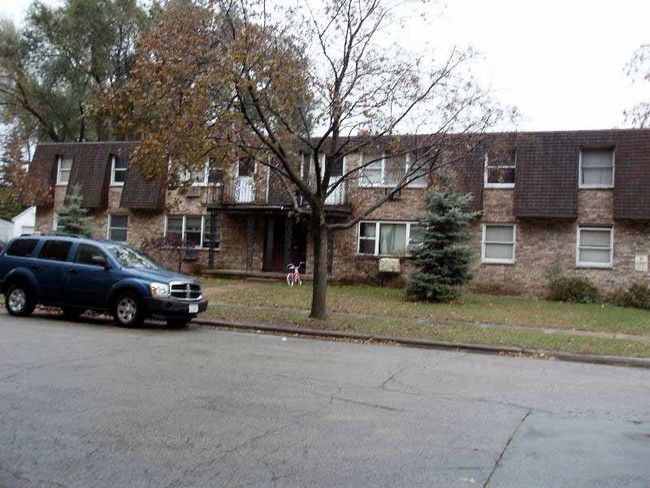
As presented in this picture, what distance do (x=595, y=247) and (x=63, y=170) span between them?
2321 centimetres

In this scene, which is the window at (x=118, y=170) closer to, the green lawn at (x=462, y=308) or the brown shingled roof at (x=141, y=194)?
the brown shingled roof at (x=141, y=194)

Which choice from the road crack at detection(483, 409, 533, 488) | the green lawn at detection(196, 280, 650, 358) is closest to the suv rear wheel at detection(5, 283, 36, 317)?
the green lawn at detection(196, 280, 650, 358)

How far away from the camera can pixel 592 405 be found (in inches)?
290

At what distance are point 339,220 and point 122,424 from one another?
2018 centimetres

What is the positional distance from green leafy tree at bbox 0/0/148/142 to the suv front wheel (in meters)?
25.6

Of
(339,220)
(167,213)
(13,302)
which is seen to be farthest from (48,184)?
(13,302)

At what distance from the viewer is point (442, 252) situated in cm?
1997

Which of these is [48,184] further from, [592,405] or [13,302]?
[592,405]

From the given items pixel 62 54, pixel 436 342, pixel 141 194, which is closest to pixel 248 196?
pixel 141 194

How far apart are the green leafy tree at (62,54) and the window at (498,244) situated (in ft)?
74.4

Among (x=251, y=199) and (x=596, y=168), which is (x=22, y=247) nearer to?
(x=251, y=199)

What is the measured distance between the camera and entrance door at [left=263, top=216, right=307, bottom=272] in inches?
1055

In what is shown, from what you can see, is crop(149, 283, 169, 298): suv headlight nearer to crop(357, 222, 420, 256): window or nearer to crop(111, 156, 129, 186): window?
crop(357, 222, 420, 256): window

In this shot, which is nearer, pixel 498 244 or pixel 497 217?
pixel 497 217
